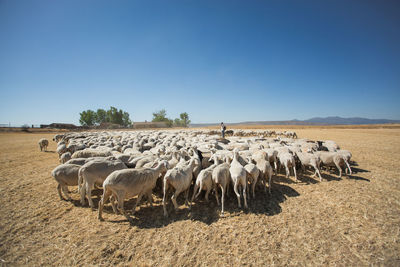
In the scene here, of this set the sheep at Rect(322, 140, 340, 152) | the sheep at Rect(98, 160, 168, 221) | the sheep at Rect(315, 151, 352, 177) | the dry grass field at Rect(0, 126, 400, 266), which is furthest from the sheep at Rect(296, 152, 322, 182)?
the sheep at Rect(98, 160, 168, 221)

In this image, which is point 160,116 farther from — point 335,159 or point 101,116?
point 335,159

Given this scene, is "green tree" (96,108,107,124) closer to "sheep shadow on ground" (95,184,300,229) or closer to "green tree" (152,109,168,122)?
"green tree" (152,109,168,122)

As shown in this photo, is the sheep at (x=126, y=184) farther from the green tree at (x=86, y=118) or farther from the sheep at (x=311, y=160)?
the green tree at (x=86, y=118)

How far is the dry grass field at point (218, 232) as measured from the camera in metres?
3.20

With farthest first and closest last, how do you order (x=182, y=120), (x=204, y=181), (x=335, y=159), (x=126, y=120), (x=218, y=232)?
(x=182, y=120)
(x=126, y=120)
(x=335, y=159)
(x=204, y=181)
(x=218, y=232)

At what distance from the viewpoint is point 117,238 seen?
3.75 m

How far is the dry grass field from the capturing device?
3199 millimetres

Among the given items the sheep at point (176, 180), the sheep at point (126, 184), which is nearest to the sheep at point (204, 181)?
the sheep at point (176, 180)

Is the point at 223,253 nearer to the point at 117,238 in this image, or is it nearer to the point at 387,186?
the point at 117,238

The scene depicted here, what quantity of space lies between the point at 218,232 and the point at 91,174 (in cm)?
450

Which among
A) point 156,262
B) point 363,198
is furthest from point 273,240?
point 363,198

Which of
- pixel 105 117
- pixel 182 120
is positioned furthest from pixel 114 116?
pixel 182 120

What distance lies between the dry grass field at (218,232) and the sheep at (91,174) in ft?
1.95

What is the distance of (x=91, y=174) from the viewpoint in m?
5.05
